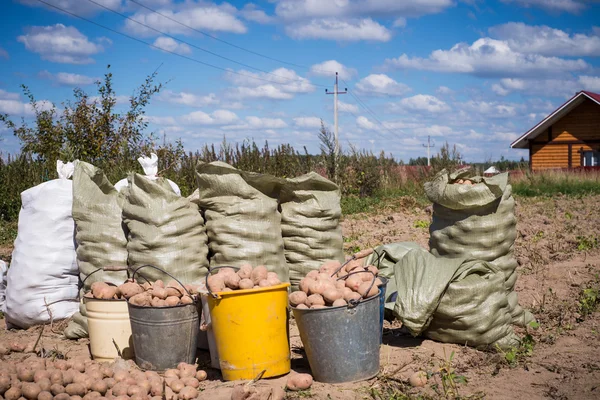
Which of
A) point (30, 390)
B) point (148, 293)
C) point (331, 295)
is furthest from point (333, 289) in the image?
point (30, 390)

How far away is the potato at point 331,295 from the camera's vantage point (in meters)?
3.81

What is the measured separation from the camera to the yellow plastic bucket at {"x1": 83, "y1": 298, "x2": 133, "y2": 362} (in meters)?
4.48

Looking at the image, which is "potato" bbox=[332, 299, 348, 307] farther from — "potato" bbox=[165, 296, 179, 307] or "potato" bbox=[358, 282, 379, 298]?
"potato" bbox=[165, 296, 179, 307]

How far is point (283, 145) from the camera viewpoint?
606 inches

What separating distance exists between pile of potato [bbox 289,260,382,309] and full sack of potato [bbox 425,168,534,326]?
1.27 m

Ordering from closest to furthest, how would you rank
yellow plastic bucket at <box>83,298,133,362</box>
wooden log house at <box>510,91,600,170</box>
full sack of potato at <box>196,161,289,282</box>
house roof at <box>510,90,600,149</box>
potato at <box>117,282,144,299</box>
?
potato at <box>117,282,144,299</box>
yellow plastic bucket at <box>83,298,133,362</box>
full sack of potato at <box>196,161,289,282</box>
house roof at <box>510,90,600,149</box>
wooden log house at <box>510,91,600,170</box>

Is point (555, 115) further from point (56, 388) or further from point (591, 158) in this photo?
point (56, 388)

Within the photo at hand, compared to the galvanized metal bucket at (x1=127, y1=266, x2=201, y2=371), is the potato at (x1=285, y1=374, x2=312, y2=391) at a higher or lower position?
lower

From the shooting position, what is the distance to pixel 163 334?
4.11 metres

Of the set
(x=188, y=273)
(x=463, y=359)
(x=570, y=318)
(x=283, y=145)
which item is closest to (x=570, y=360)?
(x=463, y=359)

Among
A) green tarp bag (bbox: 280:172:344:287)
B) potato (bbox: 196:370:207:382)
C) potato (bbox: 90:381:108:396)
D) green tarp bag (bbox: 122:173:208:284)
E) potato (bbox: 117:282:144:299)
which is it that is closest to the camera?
potato (bbox: 90:381:108:396)

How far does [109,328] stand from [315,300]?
1654 millimetres

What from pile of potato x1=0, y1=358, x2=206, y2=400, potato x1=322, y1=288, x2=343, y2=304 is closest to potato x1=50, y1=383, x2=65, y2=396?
pile of potato x1=0, y1=358, x2=206, y2=400

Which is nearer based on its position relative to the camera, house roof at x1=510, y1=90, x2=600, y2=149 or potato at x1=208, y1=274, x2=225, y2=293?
potato at x1=208, y1=274, x2=225, y2=293
